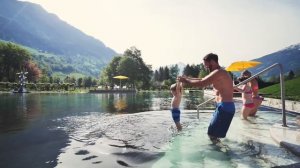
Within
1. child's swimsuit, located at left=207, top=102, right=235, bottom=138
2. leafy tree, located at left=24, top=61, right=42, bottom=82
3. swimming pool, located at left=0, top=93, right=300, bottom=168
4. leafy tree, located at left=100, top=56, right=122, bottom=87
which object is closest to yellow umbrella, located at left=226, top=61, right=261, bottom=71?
swimming pool, located at left=0, top=93, right=300, bottom=168

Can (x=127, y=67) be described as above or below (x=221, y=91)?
above

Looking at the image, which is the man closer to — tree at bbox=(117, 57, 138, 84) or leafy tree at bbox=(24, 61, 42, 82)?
tree at bbox=(117, 57, 138, 84)

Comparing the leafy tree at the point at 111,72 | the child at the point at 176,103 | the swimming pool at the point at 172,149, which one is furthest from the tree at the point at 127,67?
the child at the point at 176,103

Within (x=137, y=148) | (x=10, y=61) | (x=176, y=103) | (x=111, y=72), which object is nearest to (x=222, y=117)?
(x=176, y=103)

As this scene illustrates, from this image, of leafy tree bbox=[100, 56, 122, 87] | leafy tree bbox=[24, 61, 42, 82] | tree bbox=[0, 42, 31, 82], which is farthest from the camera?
leafy tree bbox=[24, 61, 42, 82]

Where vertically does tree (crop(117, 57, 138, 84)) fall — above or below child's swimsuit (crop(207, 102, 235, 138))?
above

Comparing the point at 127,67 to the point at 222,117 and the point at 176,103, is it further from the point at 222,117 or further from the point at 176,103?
the point at 222,117

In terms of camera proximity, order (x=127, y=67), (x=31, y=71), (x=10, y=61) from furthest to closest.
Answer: (x=31, y=71)
(x=10, y=61)
(x=127, y=67)

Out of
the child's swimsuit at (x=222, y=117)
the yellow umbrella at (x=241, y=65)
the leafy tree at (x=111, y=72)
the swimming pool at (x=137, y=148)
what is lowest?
the swimming pool at (x=137, y=148)

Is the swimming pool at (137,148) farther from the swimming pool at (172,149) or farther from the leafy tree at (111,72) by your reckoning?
the leafy tree at (111,72)

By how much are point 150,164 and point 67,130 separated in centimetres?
610

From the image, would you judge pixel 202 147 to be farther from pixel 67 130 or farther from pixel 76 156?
pixel 67 130

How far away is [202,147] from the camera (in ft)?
25.6

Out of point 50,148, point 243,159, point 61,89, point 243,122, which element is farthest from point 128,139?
point 61,89
